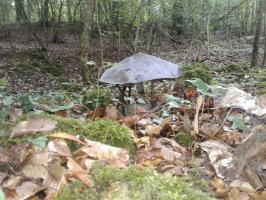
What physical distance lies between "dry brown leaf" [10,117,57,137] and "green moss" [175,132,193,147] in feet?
3.68

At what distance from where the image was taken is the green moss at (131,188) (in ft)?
5.25

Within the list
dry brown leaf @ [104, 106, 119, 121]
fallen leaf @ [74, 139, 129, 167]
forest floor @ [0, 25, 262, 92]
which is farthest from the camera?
forest floor @ [0, 25, 262, 92]

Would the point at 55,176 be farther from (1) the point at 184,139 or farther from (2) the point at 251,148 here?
(1) the point at 184,139

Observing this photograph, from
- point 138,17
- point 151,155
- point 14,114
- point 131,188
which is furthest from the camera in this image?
point 138,17

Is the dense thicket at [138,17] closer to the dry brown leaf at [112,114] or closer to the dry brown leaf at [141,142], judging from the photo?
the dry brown leaf at [112,114]

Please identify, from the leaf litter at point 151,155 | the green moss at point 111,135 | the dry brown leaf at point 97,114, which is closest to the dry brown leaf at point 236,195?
the leaf litter at point 151,155

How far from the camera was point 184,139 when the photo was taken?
9.24 feet

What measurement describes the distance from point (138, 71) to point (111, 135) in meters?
1.18

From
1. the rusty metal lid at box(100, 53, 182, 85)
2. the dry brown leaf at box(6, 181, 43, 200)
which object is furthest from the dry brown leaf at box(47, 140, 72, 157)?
the rusty metal lid at box(100, 53, 182, 85)

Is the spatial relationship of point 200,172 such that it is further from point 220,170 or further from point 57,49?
point 57,49

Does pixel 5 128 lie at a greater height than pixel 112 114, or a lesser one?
greater

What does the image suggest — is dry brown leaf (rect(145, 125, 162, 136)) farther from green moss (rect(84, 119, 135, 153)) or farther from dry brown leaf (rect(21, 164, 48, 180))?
dry brown leaf (rect(21, 164, 48, 180))

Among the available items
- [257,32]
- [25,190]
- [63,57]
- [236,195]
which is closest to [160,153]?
[236,195]

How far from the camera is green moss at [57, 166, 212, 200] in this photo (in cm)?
160
